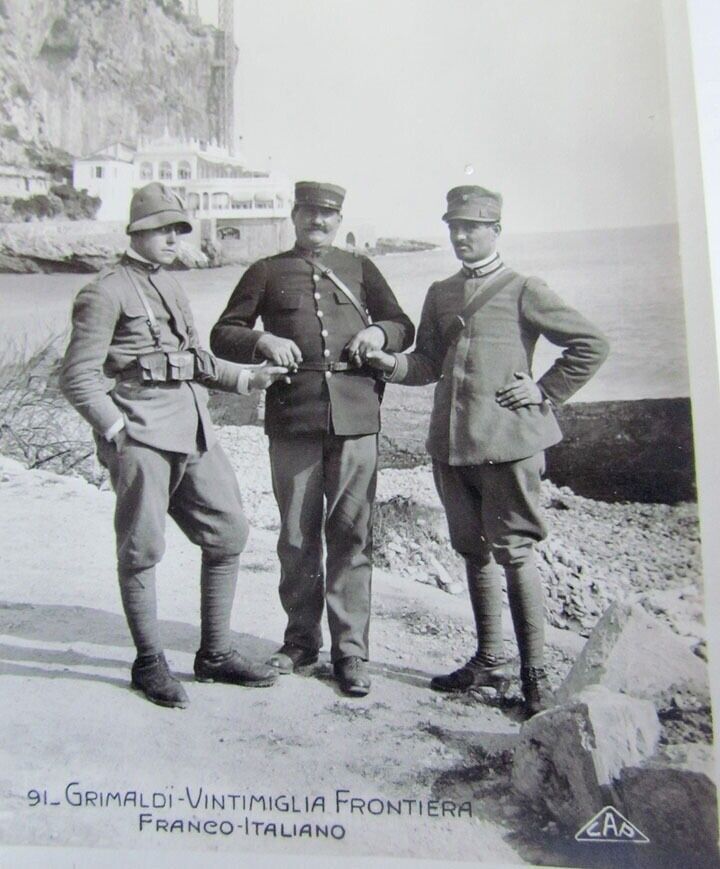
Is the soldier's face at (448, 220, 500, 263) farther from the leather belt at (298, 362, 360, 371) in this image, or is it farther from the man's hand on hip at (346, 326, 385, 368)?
the leather belt at (298, 362, 360, 371)

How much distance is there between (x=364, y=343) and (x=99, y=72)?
1.19m

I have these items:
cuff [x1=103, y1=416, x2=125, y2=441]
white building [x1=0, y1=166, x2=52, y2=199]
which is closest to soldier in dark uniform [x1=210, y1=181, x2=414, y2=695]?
cuff [x1=103, y1=416, x2=125, y2=441]

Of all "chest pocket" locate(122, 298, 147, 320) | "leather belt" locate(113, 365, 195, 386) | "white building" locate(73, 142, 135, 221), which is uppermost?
"white building" locate(73, 142, 135, 221)

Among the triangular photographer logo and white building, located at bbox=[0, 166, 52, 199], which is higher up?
white building, located at bbox=[0, 166, 52, 199]

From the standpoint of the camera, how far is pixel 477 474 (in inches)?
80.8

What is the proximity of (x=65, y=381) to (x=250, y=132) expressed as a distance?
92 centimetres

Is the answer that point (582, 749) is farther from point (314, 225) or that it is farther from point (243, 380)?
point (314, 225)

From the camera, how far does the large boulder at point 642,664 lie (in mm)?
1891

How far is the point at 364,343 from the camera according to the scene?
2.09 metres

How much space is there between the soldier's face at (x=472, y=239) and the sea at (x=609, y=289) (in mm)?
52

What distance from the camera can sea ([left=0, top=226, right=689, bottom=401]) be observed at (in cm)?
208

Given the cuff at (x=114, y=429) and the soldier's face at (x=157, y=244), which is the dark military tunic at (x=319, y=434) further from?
the cuff at (x=114, y=429)

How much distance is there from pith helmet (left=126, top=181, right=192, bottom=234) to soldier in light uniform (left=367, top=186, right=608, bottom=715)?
59cm

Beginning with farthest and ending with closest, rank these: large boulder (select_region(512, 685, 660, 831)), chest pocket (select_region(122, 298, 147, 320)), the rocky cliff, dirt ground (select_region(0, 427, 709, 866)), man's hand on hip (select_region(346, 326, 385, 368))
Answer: the rocky cliff
man's hand on hip (select_region(346, 326, 385, 368))
chest pocket (select_region(122, 298, 147, 320))
dirt ground (select_region(0, 427, 709, 866))
large boulder (select_region(512, 685, 660, 831))
